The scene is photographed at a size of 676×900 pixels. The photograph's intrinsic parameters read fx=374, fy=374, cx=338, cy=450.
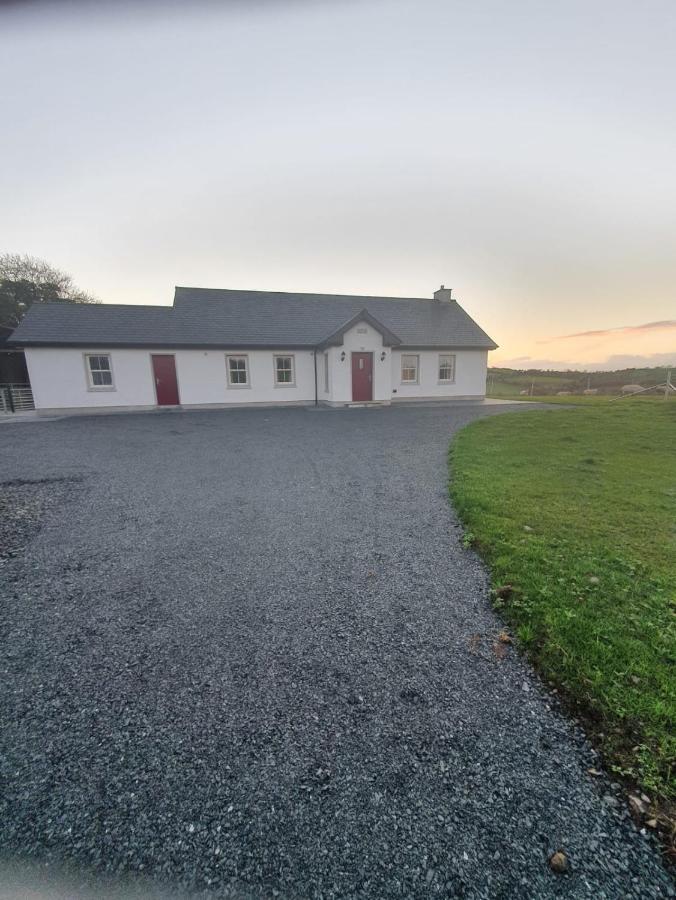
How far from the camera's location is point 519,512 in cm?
529

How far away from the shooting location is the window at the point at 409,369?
71.1 ft

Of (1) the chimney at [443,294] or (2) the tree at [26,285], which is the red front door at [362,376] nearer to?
(1) the chimney at [443,294]

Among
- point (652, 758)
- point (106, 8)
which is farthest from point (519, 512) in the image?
point (106, 8)

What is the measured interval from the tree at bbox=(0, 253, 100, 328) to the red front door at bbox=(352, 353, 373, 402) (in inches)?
1107

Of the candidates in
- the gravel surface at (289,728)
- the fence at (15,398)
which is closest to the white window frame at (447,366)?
the gravel surface at (289,728)

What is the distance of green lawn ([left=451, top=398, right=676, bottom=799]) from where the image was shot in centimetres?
218

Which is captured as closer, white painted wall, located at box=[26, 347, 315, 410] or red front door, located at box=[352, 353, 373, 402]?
white painted wall, located at box=[26, 347, 315, 410]

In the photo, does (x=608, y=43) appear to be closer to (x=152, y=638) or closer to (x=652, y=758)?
(x=652, y=758)

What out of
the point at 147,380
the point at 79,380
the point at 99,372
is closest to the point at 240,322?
the point at 147,380

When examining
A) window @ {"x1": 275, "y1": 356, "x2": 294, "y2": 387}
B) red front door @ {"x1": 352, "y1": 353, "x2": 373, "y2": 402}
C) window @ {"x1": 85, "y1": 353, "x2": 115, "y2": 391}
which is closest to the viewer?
window @ {"x1": 85, "y1": 353, "x2": 115, "y2": 391}

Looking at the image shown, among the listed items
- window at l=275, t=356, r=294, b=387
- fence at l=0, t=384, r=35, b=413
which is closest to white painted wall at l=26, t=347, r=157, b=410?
fence at l=0, t=384, r=35, b=413

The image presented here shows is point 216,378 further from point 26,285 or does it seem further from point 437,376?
point 26,285

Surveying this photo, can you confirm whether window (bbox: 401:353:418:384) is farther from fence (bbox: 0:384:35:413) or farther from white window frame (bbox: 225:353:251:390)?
fence (bbox: 0:384:35:413)

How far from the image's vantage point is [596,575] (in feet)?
12.0
